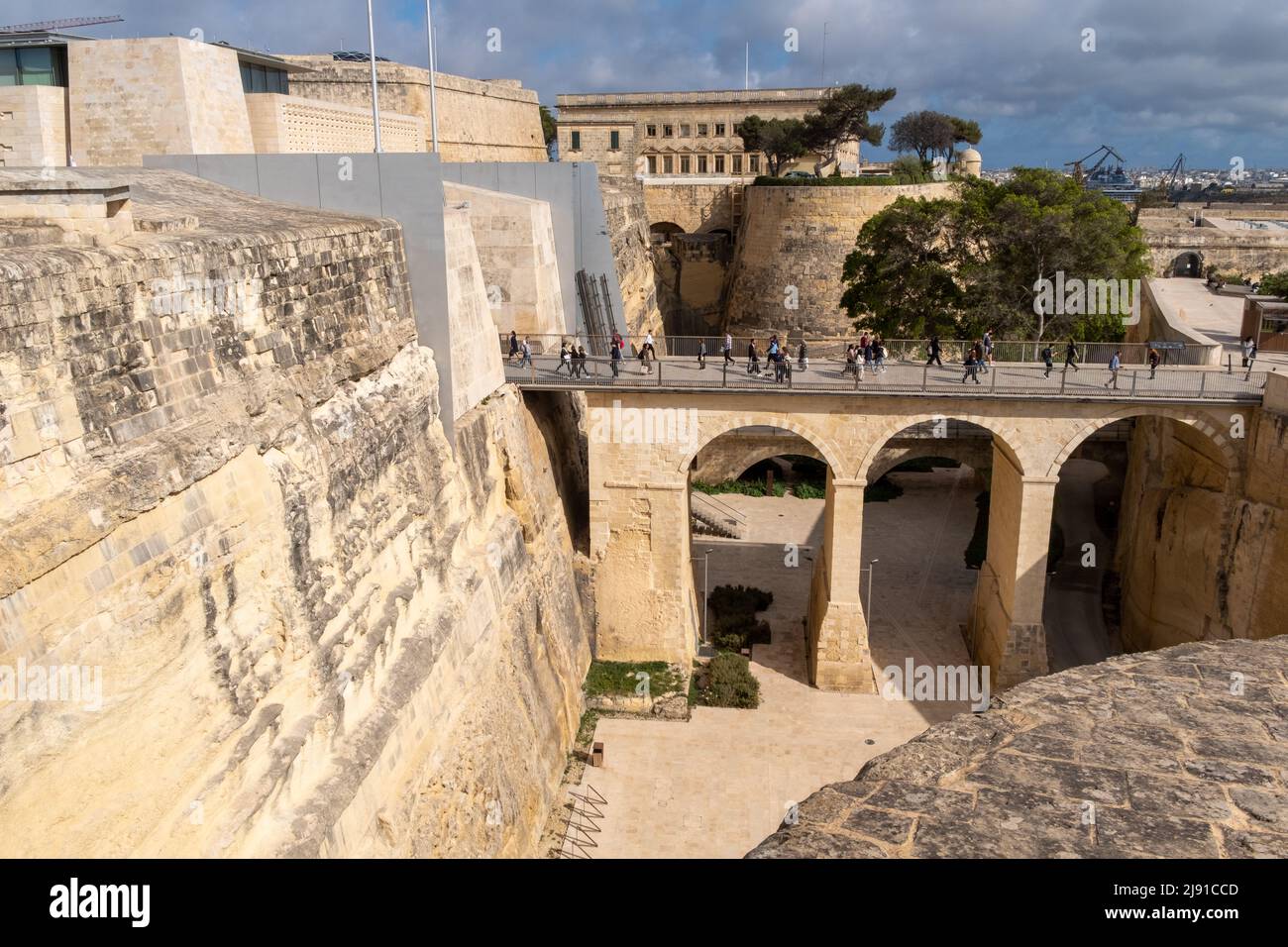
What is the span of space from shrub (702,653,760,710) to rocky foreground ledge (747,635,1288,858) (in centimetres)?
1557

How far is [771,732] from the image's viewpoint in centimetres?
2072

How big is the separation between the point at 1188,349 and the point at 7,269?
75.1 feet

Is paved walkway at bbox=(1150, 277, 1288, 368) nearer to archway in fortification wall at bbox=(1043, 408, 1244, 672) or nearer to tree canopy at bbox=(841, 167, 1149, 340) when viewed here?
tree canopy at bbox=(841, 167, 1149, 340)

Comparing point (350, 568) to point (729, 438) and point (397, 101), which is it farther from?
point (397, 101)

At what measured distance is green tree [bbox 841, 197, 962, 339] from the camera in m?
29.1

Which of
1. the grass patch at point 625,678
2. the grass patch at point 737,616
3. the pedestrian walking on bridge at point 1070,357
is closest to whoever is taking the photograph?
the pedestrian walking on bridge at point 1070,357

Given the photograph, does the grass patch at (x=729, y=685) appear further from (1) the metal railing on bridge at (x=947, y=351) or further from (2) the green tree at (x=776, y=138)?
(2) the green tree at (x=776, y=138)

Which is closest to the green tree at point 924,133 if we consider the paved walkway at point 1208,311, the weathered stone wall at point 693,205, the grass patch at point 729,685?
the weathered stone wall at point 693,205

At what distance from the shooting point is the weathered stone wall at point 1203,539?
19406mm

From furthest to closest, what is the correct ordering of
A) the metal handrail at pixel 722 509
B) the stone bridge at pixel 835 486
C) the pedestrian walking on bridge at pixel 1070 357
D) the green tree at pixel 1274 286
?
the metal handrail at pixel 722 509 → the green tree at pixel 1274 286 → the pedestrian walking on bridge at pixel 1070 357 → the stone bridge at pixel 835 486

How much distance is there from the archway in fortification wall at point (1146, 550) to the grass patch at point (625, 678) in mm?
8684

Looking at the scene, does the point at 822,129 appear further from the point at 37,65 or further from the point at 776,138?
the point at 37,65

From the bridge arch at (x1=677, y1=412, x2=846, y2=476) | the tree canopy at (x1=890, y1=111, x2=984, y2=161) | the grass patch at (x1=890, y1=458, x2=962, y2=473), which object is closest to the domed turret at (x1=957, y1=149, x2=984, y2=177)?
the tree canopy at (x1=890, y1=111, x2=984, y2=161)
